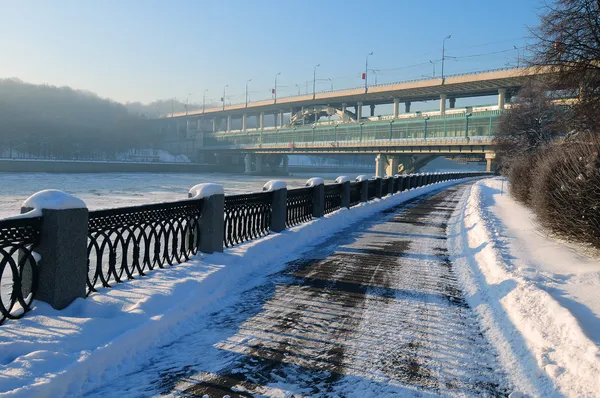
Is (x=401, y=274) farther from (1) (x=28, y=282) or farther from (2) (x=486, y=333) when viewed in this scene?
(1) (x=28, y=282)

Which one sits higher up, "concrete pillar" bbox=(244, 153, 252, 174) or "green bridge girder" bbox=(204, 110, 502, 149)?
"green bridge girder" bbox=(204, 110, 502, 149)

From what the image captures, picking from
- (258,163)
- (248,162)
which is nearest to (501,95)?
(258,163)

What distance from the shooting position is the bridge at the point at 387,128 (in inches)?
2532

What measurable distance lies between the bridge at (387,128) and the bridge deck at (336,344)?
53171 millimetres

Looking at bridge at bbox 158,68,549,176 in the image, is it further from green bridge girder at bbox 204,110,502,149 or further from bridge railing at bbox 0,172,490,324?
bridge railing at bbox 0,172,490,324

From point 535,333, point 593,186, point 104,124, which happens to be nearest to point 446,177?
point 593,186

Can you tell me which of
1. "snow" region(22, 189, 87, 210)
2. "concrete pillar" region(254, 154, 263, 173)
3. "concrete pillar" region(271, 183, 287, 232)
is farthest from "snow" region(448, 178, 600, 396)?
"concrete pillar" region(254, 154, 263, 173)

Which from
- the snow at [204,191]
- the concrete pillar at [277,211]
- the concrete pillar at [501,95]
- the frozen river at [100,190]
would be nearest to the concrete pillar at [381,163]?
the concrete pillar at [501,95]

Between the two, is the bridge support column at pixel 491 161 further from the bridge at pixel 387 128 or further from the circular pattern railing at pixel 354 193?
the circular pattern railing at pixel 354 193

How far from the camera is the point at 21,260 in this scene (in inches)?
192

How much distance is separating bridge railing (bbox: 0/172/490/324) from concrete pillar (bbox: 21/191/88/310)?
0.03 ft

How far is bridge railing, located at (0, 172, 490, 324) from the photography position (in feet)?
16.1

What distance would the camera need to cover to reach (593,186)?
7.49 metres

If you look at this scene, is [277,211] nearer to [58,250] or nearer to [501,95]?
[58,250]
